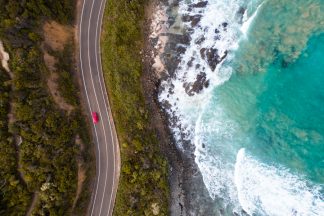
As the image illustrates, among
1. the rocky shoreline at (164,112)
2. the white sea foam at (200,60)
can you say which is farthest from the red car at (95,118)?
the white sea foam at (200,60)

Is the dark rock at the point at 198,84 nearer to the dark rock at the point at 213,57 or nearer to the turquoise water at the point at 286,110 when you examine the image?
the dark rock at the point at 213,57

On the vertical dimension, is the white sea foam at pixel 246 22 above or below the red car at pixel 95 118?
above

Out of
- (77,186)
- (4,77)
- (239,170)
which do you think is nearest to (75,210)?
(77,186)

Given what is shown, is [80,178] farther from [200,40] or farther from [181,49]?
[200,40]

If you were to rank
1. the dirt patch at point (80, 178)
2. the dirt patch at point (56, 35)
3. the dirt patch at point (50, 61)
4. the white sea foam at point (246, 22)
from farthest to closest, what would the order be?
the white sea foam at point (246, 22) < the dirt patch at point (80, 178) < the dirt patch at point (56, 35) < the dirt patch at point (50, 61)

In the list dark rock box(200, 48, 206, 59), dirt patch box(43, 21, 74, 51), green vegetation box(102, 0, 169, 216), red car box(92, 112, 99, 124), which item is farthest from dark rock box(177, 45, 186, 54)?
dirt patch box(43, 21, 74, 51)

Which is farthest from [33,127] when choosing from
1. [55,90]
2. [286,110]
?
[286,110]

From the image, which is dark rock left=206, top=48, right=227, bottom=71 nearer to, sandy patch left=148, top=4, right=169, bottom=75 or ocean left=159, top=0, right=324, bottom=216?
ocean left=159, top=0, right=324, bottom=216
